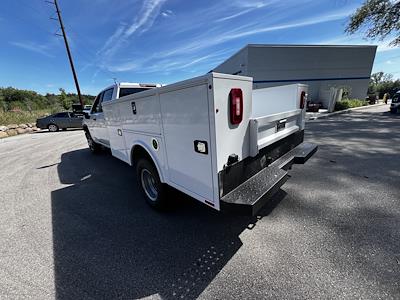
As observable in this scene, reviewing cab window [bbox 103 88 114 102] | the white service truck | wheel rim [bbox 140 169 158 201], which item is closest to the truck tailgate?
the white service truck

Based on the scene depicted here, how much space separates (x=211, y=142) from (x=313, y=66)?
28.8 meters

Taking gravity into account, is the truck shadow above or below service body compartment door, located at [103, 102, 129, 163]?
below

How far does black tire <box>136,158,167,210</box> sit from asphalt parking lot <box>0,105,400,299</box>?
0.52ft

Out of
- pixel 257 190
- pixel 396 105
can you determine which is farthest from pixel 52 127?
pixel 396 105

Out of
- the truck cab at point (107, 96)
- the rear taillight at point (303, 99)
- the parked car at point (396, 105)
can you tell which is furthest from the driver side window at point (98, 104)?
the parked car at point (396, 105)

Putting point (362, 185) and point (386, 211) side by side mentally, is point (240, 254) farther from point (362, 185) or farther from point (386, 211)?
point (362, 185)

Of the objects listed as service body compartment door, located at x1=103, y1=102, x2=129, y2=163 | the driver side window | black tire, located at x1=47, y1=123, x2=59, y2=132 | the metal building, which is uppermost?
the metal building

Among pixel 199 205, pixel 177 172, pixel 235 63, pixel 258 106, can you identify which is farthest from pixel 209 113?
pixel 235 63

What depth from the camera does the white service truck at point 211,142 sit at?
1.88m

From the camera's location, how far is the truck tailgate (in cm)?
240

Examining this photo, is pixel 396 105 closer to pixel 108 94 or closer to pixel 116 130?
pixel 108 94

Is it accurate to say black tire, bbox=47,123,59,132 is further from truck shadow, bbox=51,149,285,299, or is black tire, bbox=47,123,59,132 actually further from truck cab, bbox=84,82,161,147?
truck shadow, bbox=51,149,285,299

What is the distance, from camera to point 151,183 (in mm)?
3369

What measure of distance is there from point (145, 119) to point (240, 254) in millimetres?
2057
